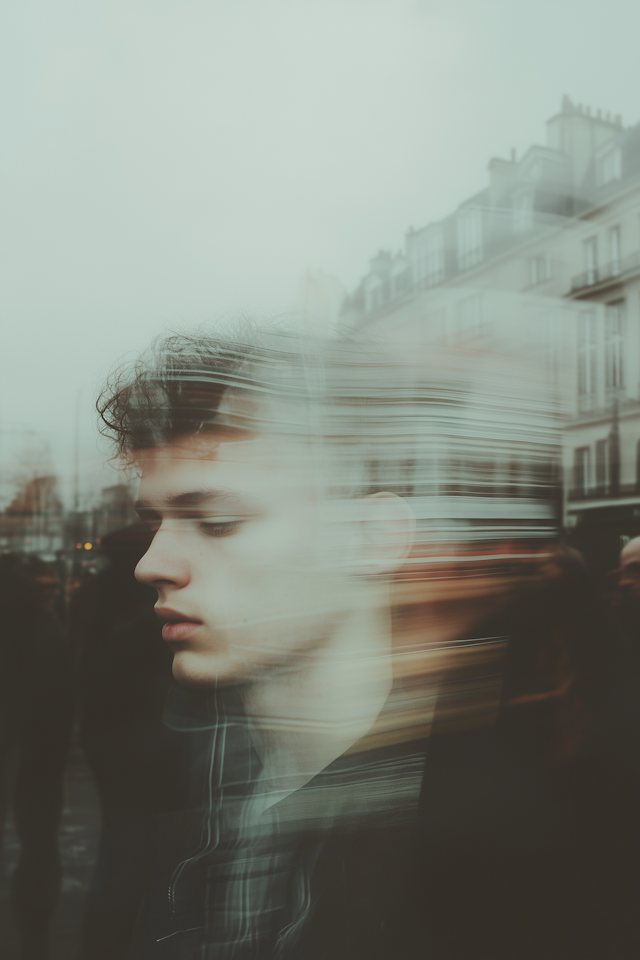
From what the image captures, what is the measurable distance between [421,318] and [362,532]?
1.34 feet

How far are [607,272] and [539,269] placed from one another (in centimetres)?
13

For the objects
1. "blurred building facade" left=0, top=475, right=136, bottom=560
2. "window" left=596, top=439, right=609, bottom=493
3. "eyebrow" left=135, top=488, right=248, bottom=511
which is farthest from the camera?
"window" left=596, top=439, right=609, bottom=493

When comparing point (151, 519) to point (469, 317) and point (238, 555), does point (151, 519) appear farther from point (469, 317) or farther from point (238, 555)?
point (469, 317)

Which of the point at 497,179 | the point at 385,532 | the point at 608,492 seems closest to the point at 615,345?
the point at 608,492

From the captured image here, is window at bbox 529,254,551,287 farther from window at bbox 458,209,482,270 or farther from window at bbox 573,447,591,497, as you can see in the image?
window at bbox 573,447,591,497

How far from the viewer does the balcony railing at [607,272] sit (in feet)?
3.93

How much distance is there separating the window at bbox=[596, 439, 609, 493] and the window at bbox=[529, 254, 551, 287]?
1.07ft

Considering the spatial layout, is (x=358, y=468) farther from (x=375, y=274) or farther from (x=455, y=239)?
(x=455, y=239)

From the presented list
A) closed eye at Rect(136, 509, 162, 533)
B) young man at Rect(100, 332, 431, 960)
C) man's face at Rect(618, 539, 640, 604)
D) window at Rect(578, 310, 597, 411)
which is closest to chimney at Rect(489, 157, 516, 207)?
window at Rect(578, 310, 597, 411)

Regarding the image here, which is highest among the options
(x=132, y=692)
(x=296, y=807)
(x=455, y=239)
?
(x=455, y=239)

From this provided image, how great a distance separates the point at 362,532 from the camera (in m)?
0.96

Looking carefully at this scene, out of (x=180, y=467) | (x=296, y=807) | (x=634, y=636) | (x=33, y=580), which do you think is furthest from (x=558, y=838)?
(x=33, y=580)

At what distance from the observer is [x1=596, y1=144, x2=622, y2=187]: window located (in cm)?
125

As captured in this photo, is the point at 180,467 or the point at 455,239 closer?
the point at 180,467
